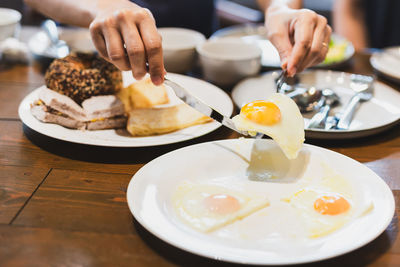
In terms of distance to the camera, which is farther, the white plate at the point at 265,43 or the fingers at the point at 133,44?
the white plate at the point at 265,43

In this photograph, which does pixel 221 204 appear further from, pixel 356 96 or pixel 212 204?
pixel 356 96

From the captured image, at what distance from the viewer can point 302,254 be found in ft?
3.07

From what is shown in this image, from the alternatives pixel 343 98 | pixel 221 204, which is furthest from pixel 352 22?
pixel 221 204

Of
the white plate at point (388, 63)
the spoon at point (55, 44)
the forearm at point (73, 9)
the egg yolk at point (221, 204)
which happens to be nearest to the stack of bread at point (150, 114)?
the forearm at point (73, 9)

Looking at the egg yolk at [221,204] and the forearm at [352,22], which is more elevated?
the egg yolk at [221,204]

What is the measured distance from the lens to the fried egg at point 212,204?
42.8 inches

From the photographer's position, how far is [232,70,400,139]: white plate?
1556mm

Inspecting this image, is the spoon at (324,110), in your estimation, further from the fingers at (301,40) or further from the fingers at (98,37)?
the fingers at (98,37)

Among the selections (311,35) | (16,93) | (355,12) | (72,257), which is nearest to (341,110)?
(311,35)

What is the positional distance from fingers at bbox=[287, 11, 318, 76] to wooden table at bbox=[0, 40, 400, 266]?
32 centimetres

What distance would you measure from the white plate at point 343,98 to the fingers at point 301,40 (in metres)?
0.21

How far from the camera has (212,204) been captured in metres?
1.15

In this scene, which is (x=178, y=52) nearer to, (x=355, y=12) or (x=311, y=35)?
(x=311, y=35)

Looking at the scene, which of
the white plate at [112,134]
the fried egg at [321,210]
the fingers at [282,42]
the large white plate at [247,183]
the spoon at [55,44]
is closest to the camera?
the large white plate at [247,183]
